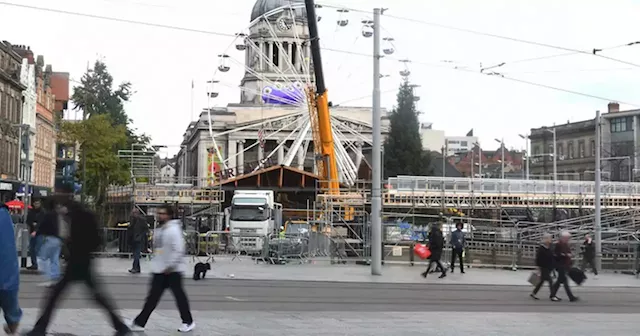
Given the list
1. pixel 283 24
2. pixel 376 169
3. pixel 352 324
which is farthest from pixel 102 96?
pixel 352 324

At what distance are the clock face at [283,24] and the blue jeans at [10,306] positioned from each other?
4257cm

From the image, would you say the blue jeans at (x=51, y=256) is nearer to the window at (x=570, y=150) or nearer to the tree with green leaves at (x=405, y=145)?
the tree with green leaves at (x=405, y=145)

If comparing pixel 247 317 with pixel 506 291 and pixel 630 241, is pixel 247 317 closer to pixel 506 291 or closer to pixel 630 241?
pixel 506 291

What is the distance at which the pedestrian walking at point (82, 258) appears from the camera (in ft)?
34.4

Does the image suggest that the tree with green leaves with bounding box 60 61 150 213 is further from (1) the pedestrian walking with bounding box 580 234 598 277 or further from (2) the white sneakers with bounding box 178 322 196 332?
(2) the white sneakers with bounding box 178 322 196 332

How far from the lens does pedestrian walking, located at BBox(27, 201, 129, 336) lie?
10.5m

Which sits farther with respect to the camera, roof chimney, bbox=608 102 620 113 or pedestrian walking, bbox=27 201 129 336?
roof chimney, bbox=608 102 620 113

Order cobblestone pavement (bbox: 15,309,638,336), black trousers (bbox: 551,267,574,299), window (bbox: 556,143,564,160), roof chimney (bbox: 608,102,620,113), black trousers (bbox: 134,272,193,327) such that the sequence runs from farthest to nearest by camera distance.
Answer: window (bbox: 556,143,564,160) → roof chimney (bbox: 608,102,620,113) → black trousers (bbox: 551,267,574,299) → cobblestone pavement (bbox: 15,309,638,336) → black trousers (bbox: 134,272,193,327)

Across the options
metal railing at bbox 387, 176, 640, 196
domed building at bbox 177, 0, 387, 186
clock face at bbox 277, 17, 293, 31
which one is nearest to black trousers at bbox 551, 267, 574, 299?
domed building at bbox 177, 0, 387, 186

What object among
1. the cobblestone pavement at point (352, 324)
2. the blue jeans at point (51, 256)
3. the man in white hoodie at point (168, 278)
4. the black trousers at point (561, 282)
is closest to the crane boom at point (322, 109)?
the black trousers at point (561, 282)

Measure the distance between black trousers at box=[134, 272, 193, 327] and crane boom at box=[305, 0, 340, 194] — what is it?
2396 centimetres

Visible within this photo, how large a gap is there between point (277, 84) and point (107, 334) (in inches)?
2081

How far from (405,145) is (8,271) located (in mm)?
100919

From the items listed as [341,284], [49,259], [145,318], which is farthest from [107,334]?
[341,284]
